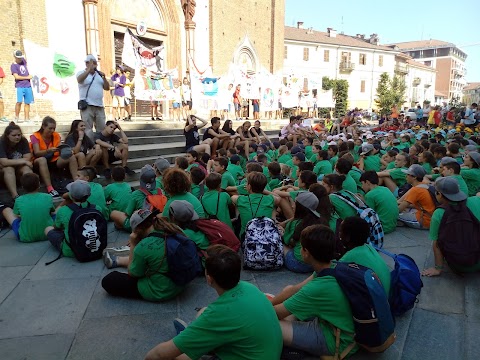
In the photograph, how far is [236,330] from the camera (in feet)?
7.07

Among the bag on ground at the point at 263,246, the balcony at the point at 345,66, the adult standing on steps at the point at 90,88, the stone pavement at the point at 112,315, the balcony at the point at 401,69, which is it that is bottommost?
the stone pavement at the point at 112,315

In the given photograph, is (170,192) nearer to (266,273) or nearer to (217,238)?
(217,238)

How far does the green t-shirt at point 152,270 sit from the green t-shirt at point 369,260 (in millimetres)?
1549

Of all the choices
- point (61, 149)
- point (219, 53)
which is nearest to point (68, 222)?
point (61, 149)

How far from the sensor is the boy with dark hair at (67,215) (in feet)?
14.6

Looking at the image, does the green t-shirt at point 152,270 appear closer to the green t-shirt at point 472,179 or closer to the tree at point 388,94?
the green t-shirt at point 472,179

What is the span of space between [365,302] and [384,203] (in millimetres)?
3187

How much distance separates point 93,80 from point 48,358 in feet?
22.4

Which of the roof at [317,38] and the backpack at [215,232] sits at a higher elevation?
the roof at [317,38]

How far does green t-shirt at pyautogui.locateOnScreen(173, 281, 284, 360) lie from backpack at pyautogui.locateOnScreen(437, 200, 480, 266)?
8.14 ft

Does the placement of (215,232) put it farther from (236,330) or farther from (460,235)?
(460,235)

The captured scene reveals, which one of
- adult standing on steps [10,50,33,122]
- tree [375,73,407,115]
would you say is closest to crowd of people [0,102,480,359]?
adult standing on steps [10,50,33,122]

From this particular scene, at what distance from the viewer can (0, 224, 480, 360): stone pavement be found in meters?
2.90

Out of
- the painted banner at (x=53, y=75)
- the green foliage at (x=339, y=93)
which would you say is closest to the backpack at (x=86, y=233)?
the painted banner at (x=53, y=75)
